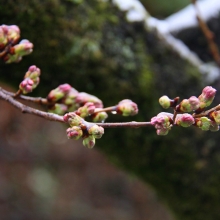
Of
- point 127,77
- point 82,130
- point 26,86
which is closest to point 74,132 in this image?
point 82,130

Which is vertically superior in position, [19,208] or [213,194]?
[19,208]

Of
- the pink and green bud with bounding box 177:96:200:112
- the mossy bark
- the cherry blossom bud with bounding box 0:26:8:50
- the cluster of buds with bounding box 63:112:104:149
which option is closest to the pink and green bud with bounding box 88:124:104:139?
the cluster of buds with bounding box 63:112:104:149

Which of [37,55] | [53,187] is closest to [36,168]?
[53,187]

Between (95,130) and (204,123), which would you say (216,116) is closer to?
(204,123)

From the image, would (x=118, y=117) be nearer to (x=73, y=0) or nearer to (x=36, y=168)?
(x=73, y=0)

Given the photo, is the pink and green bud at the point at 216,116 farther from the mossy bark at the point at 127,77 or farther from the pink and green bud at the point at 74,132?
the mossy bark at the point at 127,77
